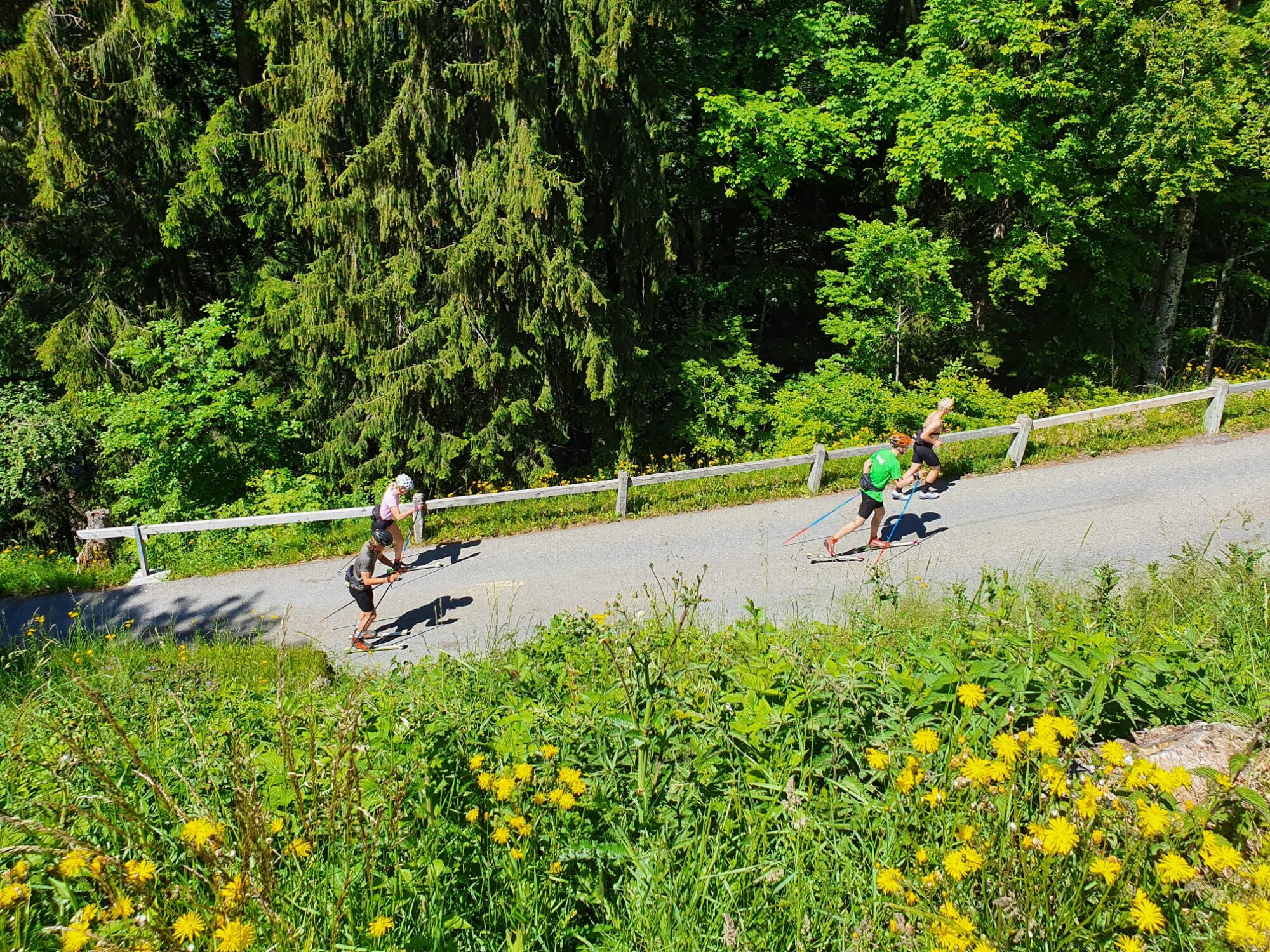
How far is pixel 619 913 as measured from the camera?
8.52 ft

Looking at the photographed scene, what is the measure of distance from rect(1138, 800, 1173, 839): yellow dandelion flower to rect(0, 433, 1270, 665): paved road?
5.84 m

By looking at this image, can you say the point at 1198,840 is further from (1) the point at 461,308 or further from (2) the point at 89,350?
(2) the point at 89,350

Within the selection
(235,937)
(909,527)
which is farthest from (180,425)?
(235,937)

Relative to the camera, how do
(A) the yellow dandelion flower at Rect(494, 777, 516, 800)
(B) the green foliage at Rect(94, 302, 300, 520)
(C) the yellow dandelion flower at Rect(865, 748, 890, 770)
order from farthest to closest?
(B) the green foliage at Rect(94, 302, 300, 520)
(C) the yellow dandelion flower at Rect(865, 748, 890, 770)
(A) the yellow dandelion flower at Rect(494, 777, 516, 800)

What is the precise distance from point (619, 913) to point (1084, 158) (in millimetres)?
20558

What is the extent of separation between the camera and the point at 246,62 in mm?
16500

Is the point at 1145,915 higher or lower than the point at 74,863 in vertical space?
lower

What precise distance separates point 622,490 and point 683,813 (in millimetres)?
9259

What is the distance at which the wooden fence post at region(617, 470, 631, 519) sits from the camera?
1198cm

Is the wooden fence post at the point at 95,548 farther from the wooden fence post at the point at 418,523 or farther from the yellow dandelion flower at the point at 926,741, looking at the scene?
the yellow dandelion flower at the point at 926,741

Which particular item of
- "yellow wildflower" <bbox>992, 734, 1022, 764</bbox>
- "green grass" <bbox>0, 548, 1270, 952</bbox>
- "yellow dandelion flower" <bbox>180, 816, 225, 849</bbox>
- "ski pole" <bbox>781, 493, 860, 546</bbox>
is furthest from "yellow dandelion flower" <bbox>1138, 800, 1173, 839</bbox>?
"ski pole" <bbox>781, 493, 860, 546</bbox>

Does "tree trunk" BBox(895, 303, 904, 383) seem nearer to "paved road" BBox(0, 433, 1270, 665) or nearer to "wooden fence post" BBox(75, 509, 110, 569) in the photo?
"paved road" BBox(0, 433, 1270, 665)

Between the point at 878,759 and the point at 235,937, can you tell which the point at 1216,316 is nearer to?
the point at 878,759

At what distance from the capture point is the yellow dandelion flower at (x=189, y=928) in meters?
1.88
